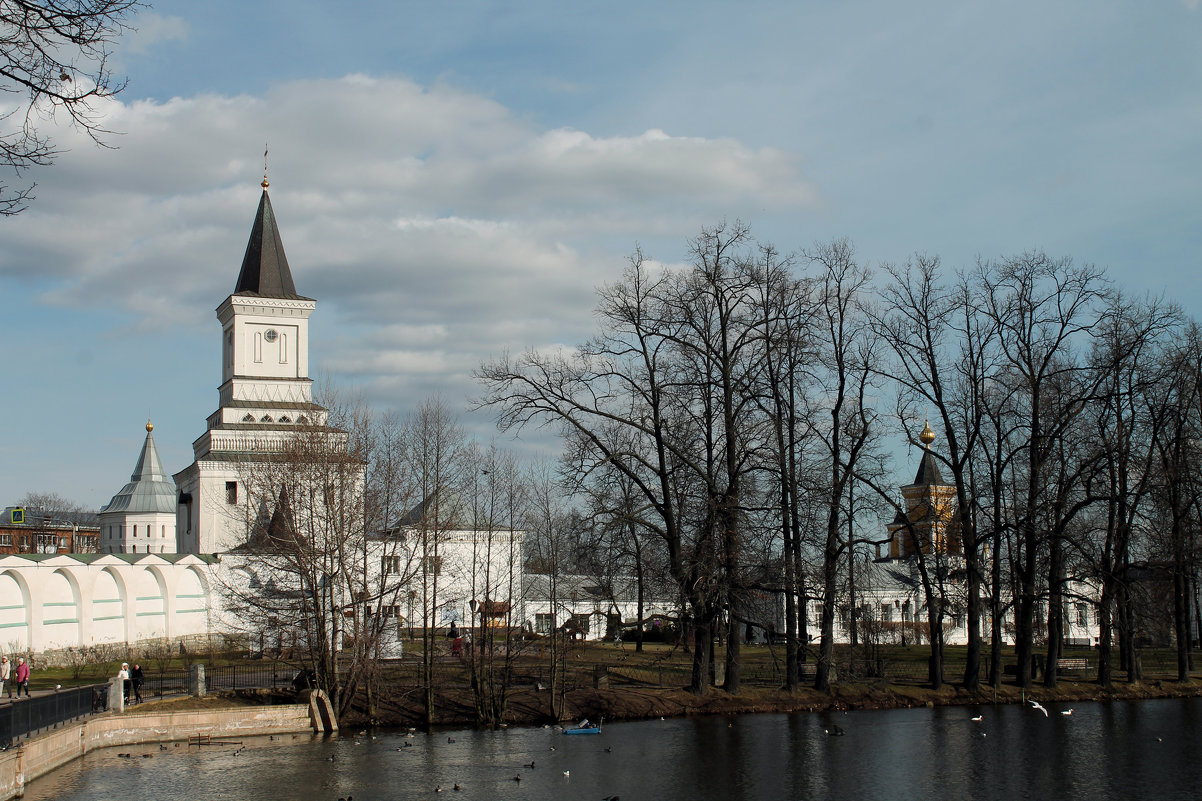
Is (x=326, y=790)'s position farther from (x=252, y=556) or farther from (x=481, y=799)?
(x=252, y=556)

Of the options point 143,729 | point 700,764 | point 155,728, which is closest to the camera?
point 700,764

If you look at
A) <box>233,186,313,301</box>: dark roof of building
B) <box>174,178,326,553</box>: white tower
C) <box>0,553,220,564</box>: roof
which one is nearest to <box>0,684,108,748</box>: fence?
<box>0,553,220,564</box>: roof

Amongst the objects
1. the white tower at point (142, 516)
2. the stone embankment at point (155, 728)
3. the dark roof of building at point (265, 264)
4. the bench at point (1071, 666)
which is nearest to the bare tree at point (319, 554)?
the stone embankment at point (155, 728)

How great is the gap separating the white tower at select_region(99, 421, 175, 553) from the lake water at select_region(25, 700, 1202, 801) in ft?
186

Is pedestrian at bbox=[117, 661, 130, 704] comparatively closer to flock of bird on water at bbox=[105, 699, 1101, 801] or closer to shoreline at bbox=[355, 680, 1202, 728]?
flock of bird on water at bbox=[105, 699, 1101, 801]

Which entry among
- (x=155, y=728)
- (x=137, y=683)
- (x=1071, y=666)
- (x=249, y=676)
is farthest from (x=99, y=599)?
(x=1071, y=666)

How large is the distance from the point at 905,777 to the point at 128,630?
33.2 meters

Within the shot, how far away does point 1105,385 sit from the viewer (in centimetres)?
4009

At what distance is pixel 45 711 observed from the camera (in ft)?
82.0

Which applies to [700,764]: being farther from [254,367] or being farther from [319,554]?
[254,367]

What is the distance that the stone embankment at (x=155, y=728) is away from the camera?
2373 cm

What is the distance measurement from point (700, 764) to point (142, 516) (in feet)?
220

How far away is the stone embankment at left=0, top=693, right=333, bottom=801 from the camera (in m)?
23.7

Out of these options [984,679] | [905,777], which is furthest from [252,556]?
[984,679]
